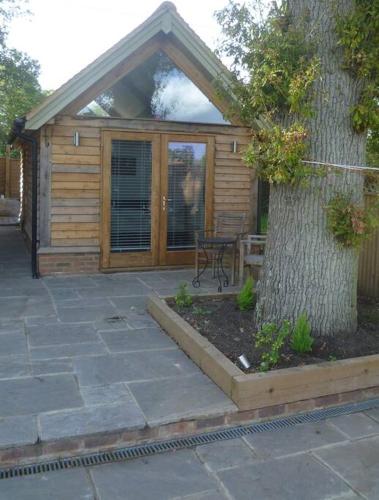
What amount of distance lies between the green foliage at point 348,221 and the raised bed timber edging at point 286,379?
36.7 inches

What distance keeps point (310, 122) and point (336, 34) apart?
0.68m

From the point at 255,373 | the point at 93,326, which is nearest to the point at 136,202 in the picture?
the point at 93,326

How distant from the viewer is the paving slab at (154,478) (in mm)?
2547

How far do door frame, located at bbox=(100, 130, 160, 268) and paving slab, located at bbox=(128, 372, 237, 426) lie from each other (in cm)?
407

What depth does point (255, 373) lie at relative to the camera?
351 centimetres

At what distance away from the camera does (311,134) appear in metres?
4.18

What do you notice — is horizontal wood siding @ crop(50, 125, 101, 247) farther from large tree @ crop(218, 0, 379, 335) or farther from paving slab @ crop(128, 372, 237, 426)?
paving slab @ crop(128, 372, 237, 426)

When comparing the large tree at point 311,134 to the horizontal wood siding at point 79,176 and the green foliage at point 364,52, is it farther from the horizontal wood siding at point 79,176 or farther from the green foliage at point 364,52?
the horizontal wood siding at point 79,176

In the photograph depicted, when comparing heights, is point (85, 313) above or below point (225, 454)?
above

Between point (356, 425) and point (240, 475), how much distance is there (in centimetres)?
99

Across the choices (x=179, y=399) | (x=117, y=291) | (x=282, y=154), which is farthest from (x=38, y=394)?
(x=117, y=291)

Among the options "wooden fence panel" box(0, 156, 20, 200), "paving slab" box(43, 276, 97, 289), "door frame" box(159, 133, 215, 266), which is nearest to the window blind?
"door frame" box(159, 133, 215, 266)

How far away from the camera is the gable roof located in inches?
262

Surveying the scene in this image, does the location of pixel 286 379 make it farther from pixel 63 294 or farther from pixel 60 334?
pixel 63 294
